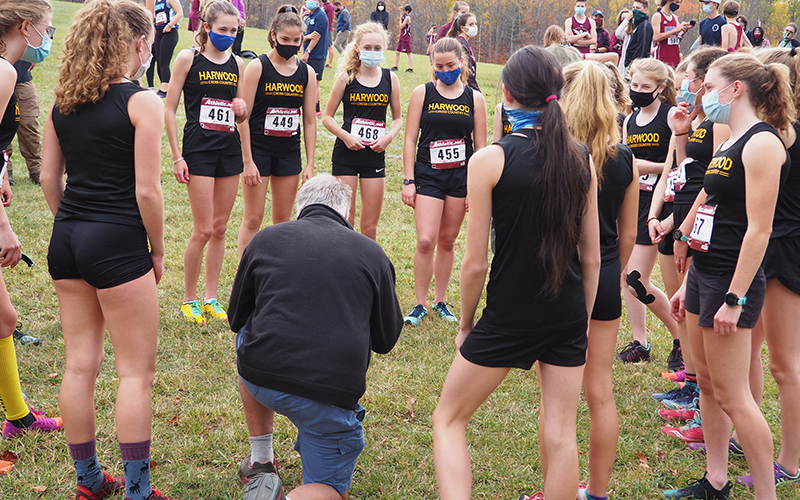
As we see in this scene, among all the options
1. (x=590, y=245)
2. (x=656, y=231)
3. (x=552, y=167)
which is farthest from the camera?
(x=656, y=231)

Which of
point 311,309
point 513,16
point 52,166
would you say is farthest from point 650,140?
point 513,16

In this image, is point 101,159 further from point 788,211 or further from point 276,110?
point 788,211

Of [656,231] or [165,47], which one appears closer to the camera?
[656,231]

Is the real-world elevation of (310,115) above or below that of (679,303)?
above

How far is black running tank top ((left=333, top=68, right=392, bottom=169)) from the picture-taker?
17.8ft

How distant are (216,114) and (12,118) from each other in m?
1.92

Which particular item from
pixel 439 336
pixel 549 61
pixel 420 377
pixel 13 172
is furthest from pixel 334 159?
pixel 13 172

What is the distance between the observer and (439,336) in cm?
513

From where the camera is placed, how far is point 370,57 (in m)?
5.34

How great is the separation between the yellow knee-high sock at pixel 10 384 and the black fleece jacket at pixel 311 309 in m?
1.55

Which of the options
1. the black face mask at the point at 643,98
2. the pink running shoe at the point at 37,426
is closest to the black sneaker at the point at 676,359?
the black face mask at the point at 643,98

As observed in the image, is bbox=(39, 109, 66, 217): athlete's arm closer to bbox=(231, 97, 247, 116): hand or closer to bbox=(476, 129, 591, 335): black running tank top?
bbox=(476, 129, 591, 335): black running tank top

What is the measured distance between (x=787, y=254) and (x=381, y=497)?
7.67ft

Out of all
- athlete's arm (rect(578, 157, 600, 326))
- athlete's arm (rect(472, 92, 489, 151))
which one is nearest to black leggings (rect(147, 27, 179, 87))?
athlete's arm (rect(472, 92, 489, 151))
